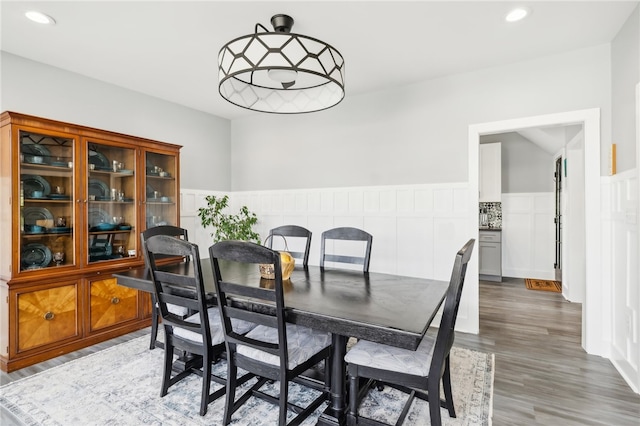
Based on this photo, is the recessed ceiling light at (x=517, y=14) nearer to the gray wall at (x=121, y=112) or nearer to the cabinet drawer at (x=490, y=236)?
the gray wall at (x=121, y=112)

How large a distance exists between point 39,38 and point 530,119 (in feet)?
14.0

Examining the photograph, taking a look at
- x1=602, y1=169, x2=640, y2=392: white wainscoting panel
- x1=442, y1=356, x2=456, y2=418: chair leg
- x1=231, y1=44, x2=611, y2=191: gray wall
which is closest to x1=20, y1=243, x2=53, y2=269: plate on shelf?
x1=231, y1=44, x2=611, y2=191: gray wall

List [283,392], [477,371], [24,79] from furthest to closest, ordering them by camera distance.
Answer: [24,79] → [477,371] → [283,392]

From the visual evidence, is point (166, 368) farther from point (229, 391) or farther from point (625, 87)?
point (625, 87)

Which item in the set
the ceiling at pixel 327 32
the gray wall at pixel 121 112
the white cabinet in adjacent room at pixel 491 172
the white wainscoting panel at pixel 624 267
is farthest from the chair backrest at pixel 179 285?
the white cabinet in adjacent room at pixel 491 172

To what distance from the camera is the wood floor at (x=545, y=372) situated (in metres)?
1.96

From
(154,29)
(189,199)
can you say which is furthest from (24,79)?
(189,199)

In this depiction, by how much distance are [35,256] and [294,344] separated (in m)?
2.45

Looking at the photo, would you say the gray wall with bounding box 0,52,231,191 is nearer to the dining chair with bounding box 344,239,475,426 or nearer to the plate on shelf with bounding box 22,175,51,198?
the plate on shelf with bounding box 22,175,51,198

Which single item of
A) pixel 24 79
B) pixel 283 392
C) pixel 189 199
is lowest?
pixel 283 392

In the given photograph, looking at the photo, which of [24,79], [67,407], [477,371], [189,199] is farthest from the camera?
[189,199]

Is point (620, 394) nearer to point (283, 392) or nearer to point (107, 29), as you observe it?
point (283, 392)

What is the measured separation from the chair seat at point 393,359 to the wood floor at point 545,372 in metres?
0.75

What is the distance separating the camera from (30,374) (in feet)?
8.16
